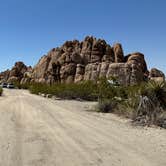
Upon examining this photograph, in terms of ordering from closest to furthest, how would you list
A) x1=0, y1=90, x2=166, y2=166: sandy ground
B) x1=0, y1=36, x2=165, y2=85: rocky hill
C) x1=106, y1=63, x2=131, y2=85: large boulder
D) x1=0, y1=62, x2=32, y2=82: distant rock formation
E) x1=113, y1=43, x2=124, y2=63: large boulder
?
1. x1=0, y1=90, x2=166, y2=166: sandy ground
2. x1=106, y1=63, x2=131, y2=85: large boulder
3. x1=0, y1=36, x2=165, y2=85: rocky hill
4. x1=113, y1=43, x2=124, y2=63: large boulder
5. x1=0, y1=62, x2=32, y2=82: distant rock formation

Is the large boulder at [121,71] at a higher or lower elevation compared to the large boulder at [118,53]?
lower

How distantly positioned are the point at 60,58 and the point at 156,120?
3108 inches

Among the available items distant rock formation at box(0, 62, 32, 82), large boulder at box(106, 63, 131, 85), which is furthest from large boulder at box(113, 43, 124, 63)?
distant rock formation at box(0, 62, 32, 82)

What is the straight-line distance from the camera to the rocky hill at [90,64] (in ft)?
234

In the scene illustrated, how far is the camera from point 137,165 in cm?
707

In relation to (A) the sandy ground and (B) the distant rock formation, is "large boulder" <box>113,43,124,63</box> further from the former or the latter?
(A) the sandy ground

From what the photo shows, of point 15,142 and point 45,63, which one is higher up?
Result: point 45,63

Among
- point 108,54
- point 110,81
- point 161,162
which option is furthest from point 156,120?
point 108,54

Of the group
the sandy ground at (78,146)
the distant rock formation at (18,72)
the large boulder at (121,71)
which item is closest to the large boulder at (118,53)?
the large boulder at (121,71)

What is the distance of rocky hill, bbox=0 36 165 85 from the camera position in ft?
234

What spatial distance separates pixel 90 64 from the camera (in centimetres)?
8162

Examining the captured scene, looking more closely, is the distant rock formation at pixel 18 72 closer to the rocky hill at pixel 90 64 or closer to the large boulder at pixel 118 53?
the rocky hill at pixel 90 64

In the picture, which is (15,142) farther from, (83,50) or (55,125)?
(83,50)

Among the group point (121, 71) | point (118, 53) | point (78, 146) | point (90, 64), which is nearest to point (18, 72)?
point (118, 53)
